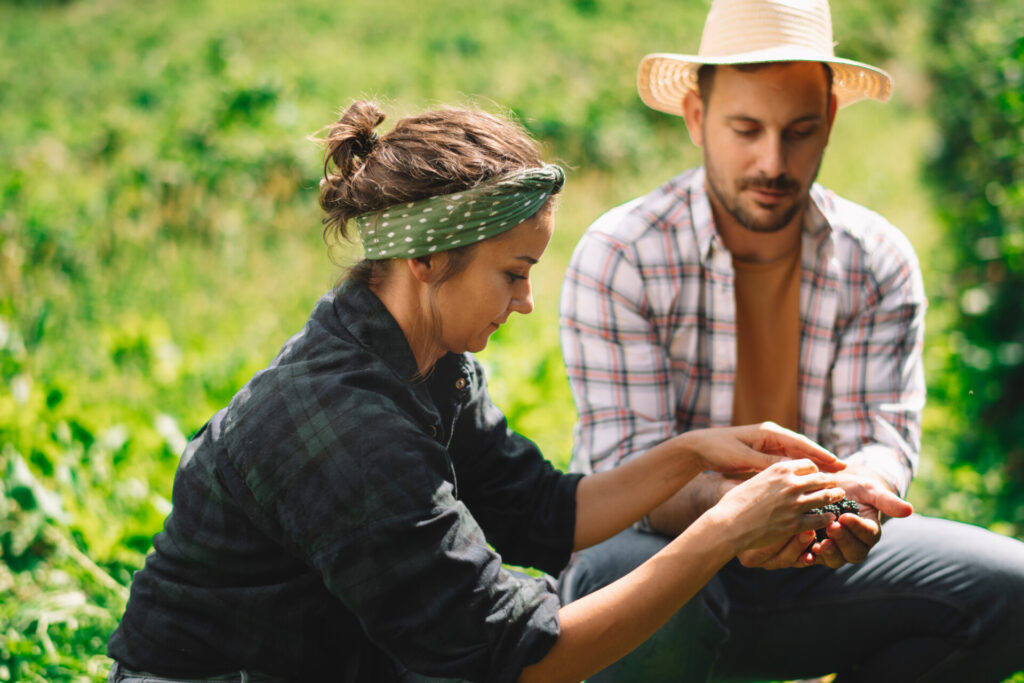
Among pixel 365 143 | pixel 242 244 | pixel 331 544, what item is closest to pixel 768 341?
pixel 365 143

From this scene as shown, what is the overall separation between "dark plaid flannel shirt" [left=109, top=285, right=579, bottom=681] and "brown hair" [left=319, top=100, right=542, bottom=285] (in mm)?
181

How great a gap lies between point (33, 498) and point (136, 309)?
288 centimetres

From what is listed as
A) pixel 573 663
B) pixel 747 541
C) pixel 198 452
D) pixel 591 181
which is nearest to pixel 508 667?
pixel 573 663

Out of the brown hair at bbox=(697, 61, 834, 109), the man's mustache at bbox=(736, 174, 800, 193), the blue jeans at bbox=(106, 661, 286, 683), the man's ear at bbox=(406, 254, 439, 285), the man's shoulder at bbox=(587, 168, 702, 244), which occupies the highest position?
the brown hair at bbox=(697, 61, 834, 109)

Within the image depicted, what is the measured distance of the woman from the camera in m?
1.64

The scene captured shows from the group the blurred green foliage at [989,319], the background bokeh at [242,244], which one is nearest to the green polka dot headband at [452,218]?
the background bokeh at [242,244]

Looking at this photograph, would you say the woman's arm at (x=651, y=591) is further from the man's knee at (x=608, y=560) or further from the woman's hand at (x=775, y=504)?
the man's knee at (x=608, y=560)

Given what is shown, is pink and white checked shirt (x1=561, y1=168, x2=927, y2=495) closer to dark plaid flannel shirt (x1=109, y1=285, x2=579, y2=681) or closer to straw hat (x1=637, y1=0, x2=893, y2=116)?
straw hat (x1=637, y1=0, x2=893, y2=116)

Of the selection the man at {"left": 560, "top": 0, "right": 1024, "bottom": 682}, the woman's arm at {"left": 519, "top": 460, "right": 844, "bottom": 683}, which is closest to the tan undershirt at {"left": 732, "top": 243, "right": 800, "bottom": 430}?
the man at {"left": 560, "top": 0, "right": 1024, "bottom": 682}

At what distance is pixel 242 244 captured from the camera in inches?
276

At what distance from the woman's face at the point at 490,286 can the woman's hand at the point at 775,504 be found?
0.58 m

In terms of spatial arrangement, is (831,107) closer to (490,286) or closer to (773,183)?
(773,183)

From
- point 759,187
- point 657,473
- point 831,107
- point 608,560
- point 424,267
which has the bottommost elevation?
point 608,560

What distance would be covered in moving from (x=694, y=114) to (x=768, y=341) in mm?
740
